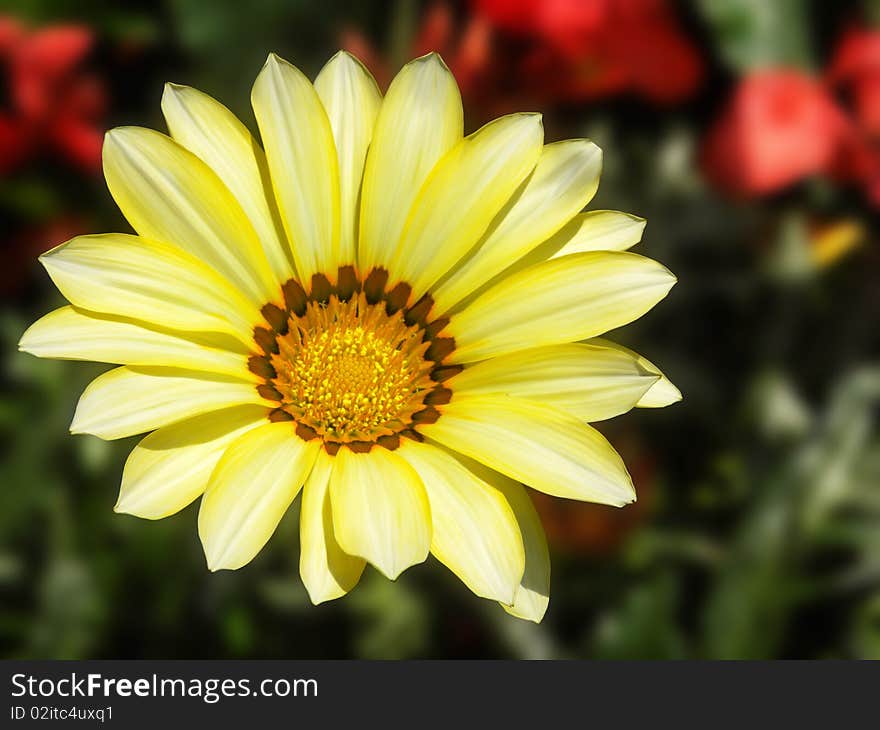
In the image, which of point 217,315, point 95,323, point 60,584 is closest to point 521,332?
point 217,315

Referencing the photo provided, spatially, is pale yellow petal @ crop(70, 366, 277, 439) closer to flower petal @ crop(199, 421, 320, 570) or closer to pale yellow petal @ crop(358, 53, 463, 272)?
flower petal @ crop(199, 421, 320, 570)

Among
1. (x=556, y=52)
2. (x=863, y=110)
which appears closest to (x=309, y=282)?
(x=556, y=52)

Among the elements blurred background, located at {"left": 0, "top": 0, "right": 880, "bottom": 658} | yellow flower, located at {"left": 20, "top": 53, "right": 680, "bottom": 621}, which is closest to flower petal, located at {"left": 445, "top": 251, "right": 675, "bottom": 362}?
yellow flower, located at {"left": 20, "top": 53, "right": 680, "bottom": 621}

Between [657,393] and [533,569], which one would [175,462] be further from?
[657,393]

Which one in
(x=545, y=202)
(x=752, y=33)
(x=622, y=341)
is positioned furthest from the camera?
(x=752, y=33)

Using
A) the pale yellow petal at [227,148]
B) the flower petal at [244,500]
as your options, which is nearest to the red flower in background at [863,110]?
the pale yellow petal at [227,148]

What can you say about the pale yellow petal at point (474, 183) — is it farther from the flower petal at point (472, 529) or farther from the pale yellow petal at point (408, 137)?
the flower petal at point (472, 529)
